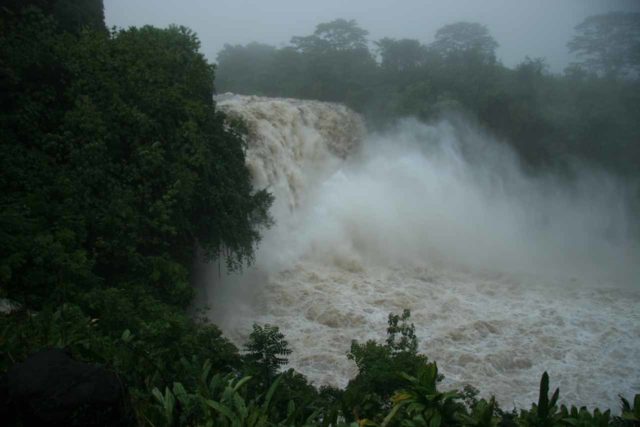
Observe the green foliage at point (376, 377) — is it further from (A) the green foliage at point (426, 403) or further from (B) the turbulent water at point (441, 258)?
(B) the turbulent water at point (441, 258)

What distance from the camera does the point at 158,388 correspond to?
423cm

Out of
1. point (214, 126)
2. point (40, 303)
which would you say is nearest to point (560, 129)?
point (214, 126)

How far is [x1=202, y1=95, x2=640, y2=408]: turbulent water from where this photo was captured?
1019 centimetres

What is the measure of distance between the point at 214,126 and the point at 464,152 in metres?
13.5

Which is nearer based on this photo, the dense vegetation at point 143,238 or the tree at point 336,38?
the dense vegetation at point 143,238

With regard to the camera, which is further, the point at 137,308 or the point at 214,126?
the point at 214,126

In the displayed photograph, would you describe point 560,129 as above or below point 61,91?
above

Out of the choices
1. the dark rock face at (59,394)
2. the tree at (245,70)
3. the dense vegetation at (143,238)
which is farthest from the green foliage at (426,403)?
the tree at (245,70)

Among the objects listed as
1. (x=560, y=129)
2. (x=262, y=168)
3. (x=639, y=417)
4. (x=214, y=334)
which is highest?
(x=560, y=129)

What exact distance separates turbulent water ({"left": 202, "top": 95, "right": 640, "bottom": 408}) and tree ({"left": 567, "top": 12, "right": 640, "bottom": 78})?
841 centimetres

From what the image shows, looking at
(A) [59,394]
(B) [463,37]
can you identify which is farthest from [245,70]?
(A) [59,394]

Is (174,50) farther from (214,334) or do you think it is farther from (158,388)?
(158,388)

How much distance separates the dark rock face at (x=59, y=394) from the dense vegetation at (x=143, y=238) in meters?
0.21

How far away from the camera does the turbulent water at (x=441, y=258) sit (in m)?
10.2
